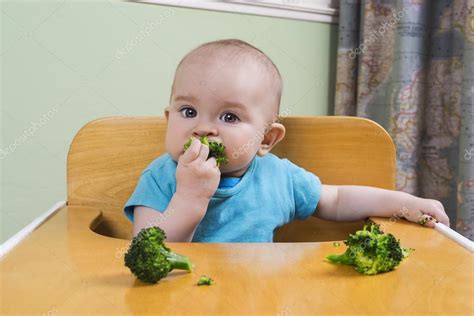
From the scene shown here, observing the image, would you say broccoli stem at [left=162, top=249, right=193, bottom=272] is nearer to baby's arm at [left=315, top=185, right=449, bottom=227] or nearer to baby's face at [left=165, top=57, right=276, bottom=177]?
baby's face at [left=165, top=57, right=276, bottom=177]

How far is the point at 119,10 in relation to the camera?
1.70 metres

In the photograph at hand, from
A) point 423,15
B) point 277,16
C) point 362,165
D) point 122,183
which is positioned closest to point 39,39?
point 122,183

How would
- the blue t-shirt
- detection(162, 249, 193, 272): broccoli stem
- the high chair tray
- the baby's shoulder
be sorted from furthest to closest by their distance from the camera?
1. the baby's shoulder
2. the blue t-shirt
3. detection(162, 249, 193, 272): broccoli stem
4. the high chair tray

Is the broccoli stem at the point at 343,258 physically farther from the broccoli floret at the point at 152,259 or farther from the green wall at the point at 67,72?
the green wall at the point at 67,72

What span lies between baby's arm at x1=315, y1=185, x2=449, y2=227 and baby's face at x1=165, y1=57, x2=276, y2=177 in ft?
0.71

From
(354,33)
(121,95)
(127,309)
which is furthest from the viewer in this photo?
(354,33)

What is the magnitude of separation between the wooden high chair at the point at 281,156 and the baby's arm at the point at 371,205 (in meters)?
0.06

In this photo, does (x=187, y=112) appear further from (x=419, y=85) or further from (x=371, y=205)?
(x=419, y=85)


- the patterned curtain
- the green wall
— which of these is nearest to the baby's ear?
the green wall

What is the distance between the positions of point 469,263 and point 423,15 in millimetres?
1267

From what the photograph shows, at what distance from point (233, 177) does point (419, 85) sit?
97 cm

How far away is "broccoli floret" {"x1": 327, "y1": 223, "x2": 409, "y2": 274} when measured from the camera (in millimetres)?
745

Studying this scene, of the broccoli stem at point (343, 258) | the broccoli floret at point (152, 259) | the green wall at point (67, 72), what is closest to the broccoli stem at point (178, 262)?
the broccoli floret at point (152, 259)

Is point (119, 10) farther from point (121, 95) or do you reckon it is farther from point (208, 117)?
point (208, 117)
